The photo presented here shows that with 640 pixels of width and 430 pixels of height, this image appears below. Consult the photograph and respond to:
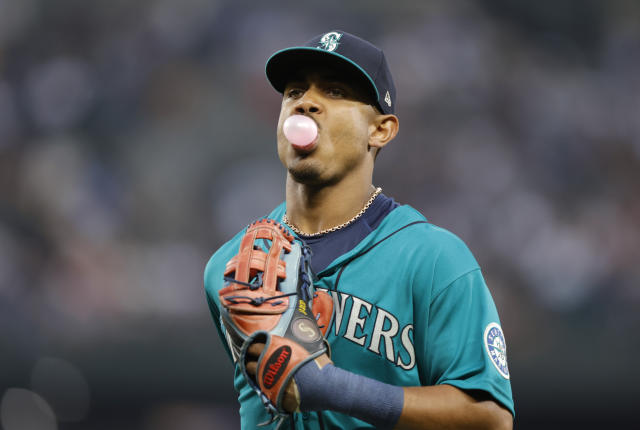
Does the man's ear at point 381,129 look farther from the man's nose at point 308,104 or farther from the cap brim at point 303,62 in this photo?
the man's nose at point 308,104

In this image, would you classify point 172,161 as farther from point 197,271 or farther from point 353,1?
point 353,1

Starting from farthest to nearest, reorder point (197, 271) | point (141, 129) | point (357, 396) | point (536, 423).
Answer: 1. point (141, 129)
2. point (197, 271)
3. point (536, 423)
4. point (357, 396)

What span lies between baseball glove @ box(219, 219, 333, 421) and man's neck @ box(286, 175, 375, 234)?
30 cm

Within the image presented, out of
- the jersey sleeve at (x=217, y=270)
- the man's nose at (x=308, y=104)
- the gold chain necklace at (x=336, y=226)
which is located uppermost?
the man's nose at (x=308, y=104)

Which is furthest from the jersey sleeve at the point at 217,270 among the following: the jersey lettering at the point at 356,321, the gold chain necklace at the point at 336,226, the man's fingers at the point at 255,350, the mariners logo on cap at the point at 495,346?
Answer: the mariners logo on cap at the point at 495,346

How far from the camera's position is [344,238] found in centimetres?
198

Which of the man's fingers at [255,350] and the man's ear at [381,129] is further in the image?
the man's ear at [381,129]

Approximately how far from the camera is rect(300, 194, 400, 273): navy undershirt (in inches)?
76.7

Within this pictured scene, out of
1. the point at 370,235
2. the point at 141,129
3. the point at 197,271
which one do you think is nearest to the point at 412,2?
the point at 141,129

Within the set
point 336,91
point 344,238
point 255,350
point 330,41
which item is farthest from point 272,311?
point 330,41

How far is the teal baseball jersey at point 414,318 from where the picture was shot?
174 centimetres

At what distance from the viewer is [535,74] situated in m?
7.56

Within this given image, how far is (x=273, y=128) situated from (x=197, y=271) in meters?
1.68

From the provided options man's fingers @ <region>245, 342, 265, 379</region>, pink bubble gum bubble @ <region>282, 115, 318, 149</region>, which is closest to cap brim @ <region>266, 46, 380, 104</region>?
pink bubble gum bubble @ <region>282, 115, 318, 149</region>
